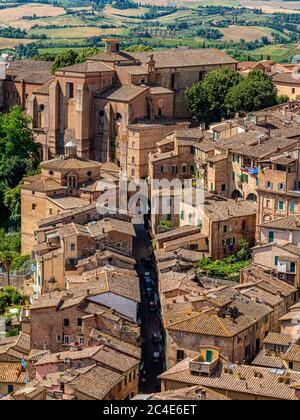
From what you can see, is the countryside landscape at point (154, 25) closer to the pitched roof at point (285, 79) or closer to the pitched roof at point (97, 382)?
the pitched roof at point (285, 79)

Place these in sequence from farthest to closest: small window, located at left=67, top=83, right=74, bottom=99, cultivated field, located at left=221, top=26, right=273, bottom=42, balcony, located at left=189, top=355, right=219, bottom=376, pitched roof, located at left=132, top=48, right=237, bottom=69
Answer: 1. cultivated field, located at left=221, top=26, right=273, bottom=42
2. pitched roof, located at left=132, top=48, right=237, bottom=69
3. small window, located at left=67, top=83, right=74, bottom=99
4. balcony, located at left=189, top=355, right=219, bottom=376

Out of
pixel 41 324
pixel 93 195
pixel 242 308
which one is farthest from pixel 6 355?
pixel 93 195

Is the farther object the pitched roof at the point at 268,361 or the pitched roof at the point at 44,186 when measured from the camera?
the pitched roof at the point at 44,186

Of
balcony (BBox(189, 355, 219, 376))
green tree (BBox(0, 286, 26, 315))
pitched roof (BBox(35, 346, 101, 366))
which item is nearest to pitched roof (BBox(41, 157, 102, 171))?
green tree (BBox(0, 286, 26, 315))

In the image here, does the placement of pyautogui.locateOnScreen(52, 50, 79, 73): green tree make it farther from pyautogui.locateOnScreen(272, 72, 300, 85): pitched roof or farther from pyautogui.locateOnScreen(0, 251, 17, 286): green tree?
pyautogui.locateOnScreen(0, 251, 17, 286): green tree

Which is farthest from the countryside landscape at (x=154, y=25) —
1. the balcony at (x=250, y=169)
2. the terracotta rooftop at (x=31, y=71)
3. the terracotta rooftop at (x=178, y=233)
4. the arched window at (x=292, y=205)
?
the arched window at (x=292, y=205)

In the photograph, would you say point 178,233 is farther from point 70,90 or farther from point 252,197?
point 70,90

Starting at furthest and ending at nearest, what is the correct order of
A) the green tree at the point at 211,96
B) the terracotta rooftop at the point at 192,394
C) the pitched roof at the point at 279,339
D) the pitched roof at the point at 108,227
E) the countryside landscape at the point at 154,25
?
the countryside landscape at the point at 154,25 < the green tree at the point at 211,96 < the pitched roof at the point at 108,227 < the pitched roof at the point at 279,339 < the terracotta rooftop at the point at 192,394
